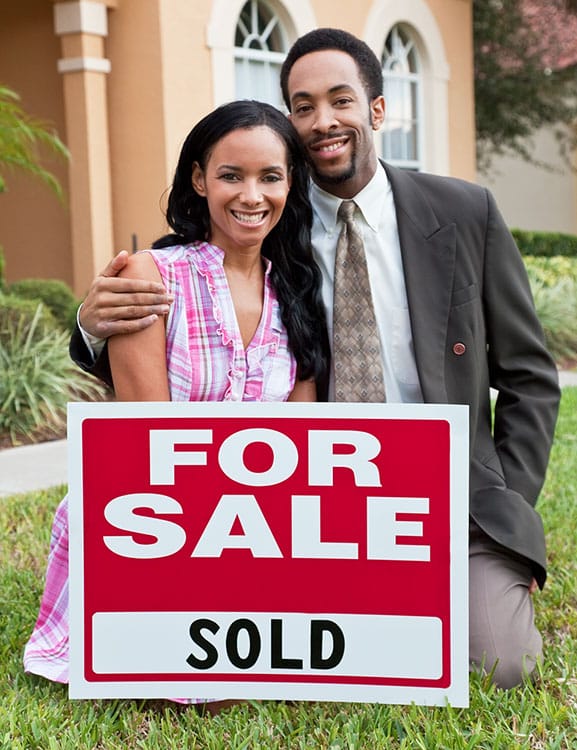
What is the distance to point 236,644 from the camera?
2406 millimetres

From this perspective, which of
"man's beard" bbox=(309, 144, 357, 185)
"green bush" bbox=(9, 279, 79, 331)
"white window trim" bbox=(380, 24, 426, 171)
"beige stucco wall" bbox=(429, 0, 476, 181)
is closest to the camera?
"man's beard" bbox=(309, 144, 357, 185)

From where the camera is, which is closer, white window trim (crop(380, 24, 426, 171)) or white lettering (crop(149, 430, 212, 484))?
white lettering (crop(149, 430, 212, 484))

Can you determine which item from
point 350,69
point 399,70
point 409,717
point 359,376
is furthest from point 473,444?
point 399,70

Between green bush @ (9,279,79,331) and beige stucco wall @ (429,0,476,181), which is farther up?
beige stucco wall @ (429,0,476,181)

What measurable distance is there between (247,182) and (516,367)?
0.97 metres

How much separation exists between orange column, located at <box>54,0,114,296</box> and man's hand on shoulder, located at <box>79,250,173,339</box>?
6409 mm

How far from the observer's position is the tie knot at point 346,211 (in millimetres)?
2980

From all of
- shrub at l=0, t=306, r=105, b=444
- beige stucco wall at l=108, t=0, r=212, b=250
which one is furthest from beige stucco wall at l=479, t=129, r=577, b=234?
shrub at l=0, t=306, r=105, b=444

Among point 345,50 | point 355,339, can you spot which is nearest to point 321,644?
point 355,339

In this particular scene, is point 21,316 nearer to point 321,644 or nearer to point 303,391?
point 303,391

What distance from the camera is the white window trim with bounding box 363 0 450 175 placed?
35.7ft

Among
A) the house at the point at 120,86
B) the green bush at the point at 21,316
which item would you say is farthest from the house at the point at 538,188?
the green bush at the point at 21,316

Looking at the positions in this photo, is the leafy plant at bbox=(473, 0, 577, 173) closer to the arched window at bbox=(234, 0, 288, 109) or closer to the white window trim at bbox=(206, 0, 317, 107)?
the arched window at bbox=(234, 0, 288, 109)

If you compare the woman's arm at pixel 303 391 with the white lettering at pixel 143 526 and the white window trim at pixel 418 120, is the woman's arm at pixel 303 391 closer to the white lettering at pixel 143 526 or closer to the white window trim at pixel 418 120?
the white lettering at pixel 143 526
